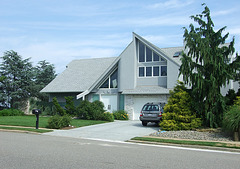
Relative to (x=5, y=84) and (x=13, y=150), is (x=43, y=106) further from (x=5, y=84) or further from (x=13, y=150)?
(x=13, y=150)

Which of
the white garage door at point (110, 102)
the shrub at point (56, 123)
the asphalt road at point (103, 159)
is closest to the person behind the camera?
the asphalt road at point (103, 159)

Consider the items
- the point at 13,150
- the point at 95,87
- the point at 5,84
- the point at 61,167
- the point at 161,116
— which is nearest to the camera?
the point at 61,167

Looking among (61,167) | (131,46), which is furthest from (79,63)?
(61,167)

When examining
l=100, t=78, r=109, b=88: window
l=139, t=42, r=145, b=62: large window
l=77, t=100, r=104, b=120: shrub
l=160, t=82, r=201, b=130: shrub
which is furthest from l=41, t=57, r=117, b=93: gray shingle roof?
l=160, t=82, r=201, b=130: shrub

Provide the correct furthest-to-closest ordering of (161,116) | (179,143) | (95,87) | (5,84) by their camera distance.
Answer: (5,84), (95,87), (161,116), (179,143)

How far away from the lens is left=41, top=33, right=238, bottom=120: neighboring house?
23.1 m

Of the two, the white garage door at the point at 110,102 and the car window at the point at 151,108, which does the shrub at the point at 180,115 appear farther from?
the white garage door at the point at 110,102

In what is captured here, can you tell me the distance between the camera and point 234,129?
1234cm

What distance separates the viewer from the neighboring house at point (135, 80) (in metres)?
23.1

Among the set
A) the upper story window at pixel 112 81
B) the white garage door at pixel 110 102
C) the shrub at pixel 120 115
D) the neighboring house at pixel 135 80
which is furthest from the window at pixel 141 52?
the shrub at pixel 120 115

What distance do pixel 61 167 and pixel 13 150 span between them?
332 centimetres

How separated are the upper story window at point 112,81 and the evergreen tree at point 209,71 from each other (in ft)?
36.3

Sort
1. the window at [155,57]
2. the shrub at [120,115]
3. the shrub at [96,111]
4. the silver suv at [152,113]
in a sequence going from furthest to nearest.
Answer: the window at [155,57] → the shrub at [120,115] → the shrub at [96,111] → the silver suv at [152,113]

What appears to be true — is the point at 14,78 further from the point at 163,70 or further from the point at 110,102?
the point at 163,70
